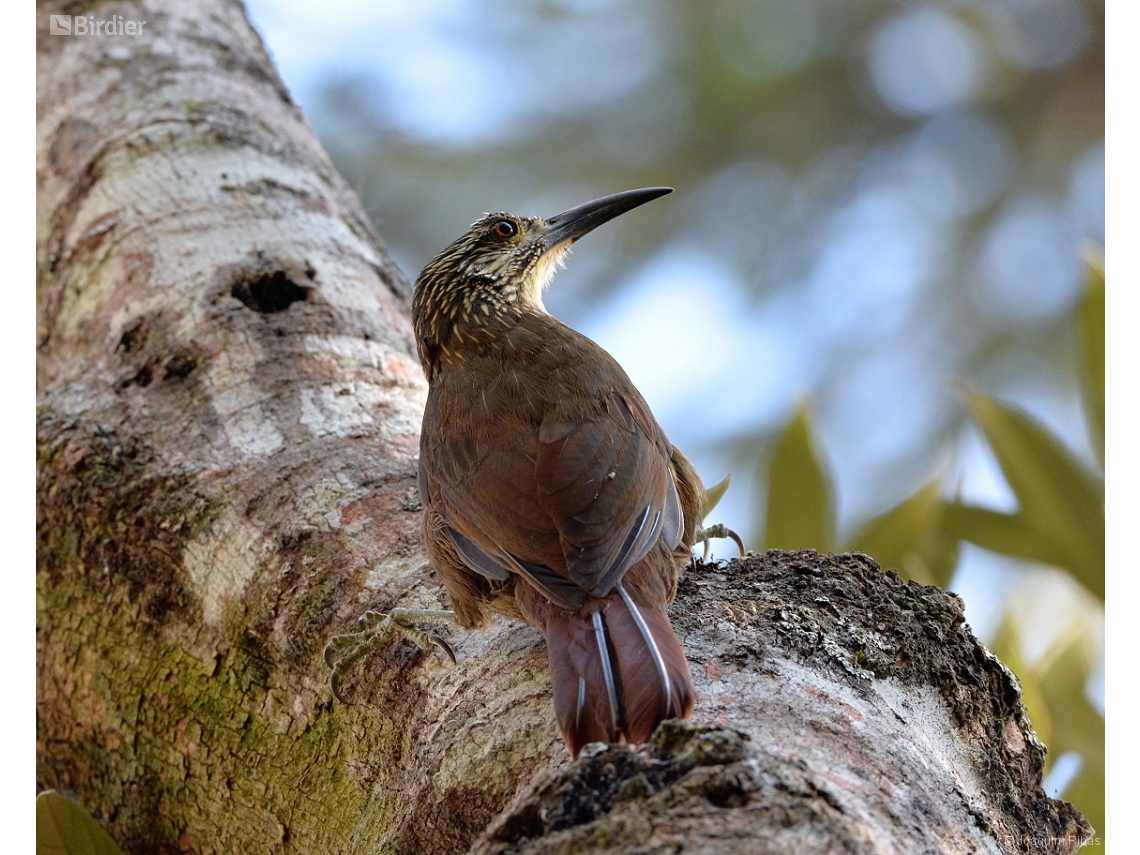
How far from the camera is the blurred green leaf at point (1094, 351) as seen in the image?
2961 mm

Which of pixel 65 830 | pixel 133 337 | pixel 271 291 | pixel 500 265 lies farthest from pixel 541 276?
pixel 65 830

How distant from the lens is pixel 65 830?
6.46ft

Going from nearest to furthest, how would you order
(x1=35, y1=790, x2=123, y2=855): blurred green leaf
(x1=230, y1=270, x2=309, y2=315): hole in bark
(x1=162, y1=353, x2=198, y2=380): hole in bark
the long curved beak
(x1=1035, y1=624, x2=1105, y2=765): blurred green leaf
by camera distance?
(x1=35, y1=790, x2=123, y2=855): blurred green leaf
(x1=162, y1=353, x2=198, y2=380): hole in bark
(x1=230, y1=270, x2=309, y2=315): hole in bark
(x1=1035, y1=624, x2=1105, y2=765): blurred green leaf
the long curved beak

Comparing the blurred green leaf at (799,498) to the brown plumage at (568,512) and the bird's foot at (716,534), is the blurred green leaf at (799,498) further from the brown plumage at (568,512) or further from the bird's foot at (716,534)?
the brown plumage at (568,512)

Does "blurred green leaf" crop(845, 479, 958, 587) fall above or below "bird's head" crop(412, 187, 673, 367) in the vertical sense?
below

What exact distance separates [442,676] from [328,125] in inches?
160

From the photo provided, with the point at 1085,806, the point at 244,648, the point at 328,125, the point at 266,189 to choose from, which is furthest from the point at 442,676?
the point at 328,125

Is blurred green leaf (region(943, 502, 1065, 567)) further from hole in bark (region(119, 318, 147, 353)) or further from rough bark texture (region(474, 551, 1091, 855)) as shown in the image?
hole in bark (region(119, 318, 147, 353))

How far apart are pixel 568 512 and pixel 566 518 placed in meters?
0.02

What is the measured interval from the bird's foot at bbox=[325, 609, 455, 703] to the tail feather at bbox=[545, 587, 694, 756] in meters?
0.25

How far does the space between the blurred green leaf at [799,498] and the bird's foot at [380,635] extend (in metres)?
1.49

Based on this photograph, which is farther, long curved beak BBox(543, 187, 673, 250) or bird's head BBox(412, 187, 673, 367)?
long curved beak BBox(543, 187, 673, 250)

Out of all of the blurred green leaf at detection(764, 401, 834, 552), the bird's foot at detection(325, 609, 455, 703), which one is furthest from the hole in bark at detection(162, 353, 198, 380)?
the blurred green leaf at detection(764, 401, 834, 552)

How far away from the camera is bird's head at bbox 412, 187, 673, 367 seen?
9.46 ft
